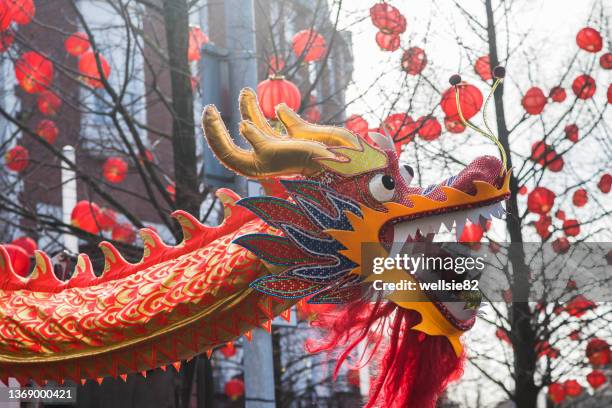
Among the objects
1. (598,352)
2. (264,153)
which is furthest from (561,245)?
(264,153)

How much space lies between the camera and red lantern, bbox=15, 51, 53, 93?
821 cm

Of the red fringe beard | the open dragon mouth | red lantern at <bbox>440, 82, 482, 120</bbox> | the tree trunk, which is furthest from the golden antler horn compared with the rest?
red lantern at <bbox>440, 82, 482, 120</bbox>

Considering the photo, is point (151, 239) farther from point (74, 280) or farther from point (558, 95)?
point (558, 95)

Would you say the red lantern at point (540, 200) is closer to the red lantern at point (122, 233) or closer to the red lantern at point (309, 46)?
the red lantern at point (309, 46)

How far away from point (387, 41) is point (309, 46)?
2.24ft

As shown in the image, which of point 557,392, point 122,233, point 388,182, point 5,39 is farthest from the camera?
point 122,233

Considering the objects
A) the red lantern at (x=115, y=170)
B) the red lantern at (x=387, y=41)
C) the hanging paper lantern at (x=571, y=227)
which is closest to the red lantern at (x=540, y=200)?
the hanging paper lantern at (x=571, y=227)

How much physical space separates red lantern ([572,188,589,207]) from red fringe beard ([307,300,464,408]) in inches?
154

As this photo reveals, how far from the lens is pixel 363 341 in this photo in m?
3.57

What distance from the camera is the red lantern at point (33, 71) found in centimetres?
821

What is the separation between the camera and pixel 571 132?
6.84 meters

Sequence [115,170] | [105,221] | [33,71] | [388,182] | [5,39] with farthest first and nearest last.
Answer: [115,170] → [105,221] → [33,71] → [5,39] → [388,182]

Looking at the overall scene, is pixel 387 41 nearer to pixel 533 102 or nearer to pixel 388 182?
pixel 533 102

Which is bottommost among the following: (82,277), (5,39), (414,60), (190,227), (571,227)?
(82,277)
